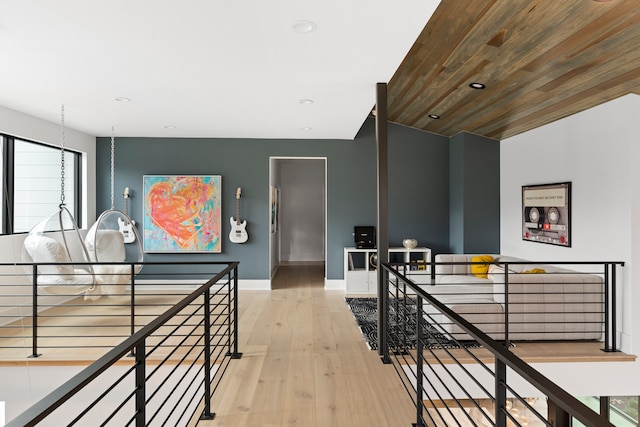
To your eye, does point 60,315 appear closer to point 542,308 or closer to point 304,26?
point 304,26

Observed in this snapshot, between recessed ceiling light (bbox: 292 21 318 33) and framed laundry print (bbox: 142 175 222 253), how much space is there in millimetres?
4305

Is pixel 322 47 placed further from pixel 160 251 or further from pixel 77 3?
pixel 160 251

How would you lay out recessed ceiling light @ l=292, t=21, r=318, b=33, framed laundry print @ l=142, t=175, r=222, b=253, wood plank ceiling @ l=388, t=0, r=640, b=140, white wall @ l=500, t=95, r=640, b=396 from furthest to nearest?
framed laundry print @ l=142, t=175, r=222, b=253, white wall @ l=500, t=95, r=640, b=396, wood plank ceiling @ l=388, t=0, r=640, b=140, recessed ceiling light @ l=292, t=21, r=318, b=33

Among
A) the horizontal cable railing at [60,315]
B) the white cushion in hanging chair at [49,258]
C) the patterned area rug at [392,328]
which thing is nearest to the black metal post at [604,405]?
the patterned area rug at [392,328]

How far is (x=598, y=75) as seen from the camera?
3.56 metres

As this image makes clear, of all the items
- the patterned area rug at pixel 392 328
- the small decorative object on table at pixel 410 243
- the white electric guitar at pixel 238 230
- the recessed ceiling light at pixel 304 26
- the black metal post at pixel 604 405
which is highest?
the recessed ceiling light at pixel 304 26

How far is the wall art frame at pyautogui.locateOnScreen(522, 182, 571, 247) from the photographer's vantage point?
15.4 feet

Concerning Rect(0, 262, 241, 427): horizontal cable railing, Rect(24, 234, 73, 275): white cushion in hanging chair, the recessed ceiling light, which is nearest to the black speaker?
Rect(0, 262, 241, 427): horizontal cable railing

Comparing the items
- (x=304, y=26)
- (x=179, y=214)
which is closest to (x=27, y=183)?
(x=179, y=214)

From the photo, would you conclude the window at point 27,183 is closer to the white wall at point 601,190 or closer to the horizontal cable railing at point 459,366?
the horizontal cable railing at point 459,366

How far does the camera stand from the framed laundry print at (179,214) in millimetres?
6594

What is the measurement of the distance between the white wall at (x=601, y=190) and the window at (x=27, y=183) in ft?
16.7

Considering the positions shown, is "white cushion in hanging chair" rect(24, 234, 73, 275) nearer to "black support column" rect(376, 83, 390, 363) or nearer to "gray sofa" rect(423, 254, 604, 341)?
"black support column" rect(376, 83, 390, 363)

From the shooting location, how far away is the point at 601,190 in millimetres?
4137
